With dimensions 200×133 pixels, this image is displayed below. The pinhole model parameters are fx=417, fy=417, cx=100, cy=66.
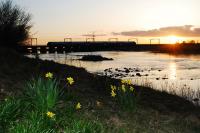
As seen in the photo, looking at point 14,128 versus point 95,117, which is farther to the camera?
point 95,117

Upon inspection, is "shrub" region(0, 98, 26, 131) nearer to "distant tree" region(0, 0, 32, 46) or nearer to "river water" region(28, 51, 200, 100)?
"river water" region(28, 51, 200, 100)

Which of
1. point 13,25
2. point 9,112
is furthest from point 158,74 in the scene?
point 9,112

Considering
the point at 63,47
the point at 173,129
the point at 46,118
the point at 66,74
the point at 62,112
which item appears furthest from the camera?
the point at 63,47

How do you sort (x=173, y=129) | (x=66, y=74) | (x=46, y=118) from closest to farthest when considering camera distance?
1. (x=46, y=118)
2. (x=173, y=129)
3. (x=66, y=74)

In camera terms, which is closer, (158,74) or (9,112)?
(9,112)

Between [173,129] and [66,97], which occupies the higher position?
[66,97]

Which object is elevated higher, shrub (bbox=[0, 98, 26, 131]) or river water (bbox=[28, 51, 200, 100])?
shrub (bbox=[0, 98, 26, 131])

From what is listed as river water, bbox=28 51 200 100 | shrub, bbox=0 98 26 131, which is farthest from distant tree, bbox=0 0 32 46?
shrub, bbox=0 98 26 131

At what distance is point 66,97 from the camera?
11125mm

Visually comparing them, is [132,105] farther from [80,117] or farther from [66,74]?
[66,74]

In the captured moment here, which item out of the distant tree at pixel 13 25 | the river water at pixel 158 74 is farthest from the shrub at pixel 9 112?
the distant tree at pixel 13 25

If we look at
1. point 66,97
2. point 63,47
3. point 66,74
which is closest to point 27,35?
point 66,74

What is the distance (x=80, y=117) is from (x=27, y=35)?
48.4m

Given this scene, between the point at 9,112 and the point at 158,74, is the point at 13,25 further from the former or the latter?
the point at 9,112
